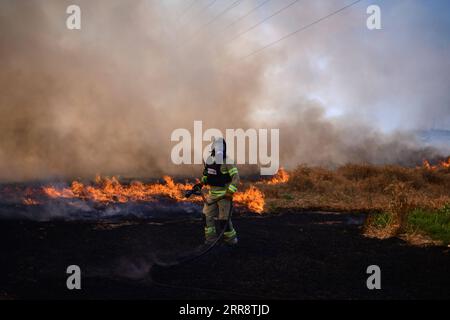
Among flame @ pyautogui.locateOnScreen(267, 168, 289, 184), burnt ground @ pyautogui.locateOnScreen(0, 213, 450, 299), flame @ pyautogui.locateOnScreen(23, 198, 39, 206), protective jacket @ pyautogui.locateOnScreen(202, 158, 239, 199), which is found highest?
protective jacket @ pyautogui.locateOnScreen(202, 158, 239, 199)

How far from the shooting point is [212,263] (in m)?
8.24

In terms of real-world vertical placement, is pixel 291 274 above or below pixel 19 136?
Result: below

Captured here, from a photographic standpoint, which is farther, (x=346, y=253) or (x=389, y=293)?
(x=346, y=253)

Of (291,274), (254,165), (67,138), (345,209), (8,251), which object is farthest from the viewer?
(254,165)

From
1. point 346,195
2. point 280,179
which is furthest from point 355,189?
point 280,179

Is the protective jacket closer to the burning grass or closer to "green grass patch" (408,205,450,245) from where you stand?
the burning grass

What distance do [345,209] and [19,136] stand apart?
2507cm

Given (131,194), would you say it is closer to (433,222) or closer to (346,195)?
(346,195)

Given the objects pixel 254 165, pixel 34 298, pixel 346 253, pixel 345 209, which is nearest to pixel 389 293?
pixel 346 253

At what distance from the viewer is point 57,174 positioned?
1151 inches

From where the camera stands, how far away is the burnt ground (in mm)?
6531

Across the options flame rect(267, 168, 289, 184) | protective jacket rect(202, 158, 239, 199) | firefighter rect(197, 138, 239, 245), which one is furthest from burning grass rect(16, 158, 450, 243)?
protective jacket rect(202, 158, 239, 199)

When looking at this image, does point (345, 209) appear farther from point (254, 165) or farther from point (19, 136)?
point (19, 136)
